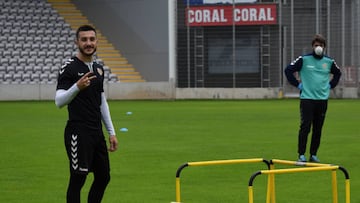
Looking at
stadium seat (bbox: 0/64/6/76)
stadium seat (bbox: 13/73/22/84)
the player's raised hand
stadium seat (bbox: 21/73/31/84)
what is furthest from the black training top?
stadium seat (bbox: 0/64/6/76)

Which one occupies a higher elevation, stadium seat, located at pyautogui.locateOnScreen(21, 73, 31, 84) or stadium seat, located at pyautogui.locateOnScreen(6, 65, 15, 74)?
stadium seat, located at pyautogui.locateOnScreen(6, 65, 15, 74)

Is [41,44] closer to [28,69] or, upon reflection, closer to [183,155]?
[28,69]

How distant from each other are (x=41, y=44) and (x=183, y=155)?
3313 cm

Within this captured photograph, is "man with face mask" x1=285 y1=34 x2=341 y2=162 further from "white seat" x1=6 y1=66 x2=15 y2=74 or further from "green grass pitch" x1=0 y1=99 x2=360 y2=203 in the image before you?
"white seat" x1=6 y1=66 x2=15 y2=74

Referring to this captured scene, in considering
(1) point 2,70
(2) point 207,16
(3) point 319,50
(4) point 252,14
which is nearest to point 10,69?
(1) point 2,70

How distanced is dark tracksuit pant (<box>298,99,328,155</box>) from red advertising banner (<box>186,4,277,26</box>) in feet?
A: 99.0

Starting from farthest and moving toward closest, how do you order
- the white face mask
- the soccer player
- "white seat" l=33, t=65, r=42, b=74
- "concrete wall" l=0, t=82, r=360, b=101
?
"white seat" l=33, t=65, r=42, b=74
"concrete wall" l=0, t=82, r=360, b=101
the white face mask
the soccer player

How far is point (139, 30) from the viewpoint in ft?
155

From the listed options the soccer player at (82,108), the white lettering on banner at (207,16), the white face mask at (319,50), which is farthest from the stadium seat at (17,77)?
the soccer player at (82,108)

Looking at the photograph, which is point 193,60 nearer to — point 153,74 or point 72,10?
point 153,74

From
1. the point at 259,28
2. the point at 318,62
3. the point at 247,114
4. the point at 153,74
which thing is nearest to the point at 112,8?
the point at 153,74

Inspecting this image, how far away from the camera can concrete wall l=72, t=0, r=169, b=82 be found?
153ft

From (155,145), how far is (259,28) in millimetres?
27287

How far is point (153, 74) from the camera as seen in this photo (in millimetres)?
46562
